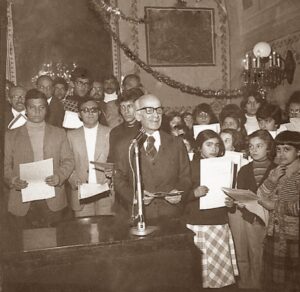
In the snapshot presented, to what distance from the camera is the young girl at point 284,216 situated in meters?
3.25

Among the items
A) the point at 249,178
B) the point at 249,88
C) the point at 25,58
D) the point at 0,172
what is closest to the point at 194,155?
the point at 249,178

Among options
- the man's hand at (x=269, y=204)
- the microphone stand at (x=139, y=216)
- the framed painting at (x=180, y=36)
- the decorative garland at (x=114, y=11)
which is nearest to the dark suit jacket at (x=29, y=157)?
the microphone stand at (x=139, y=216)

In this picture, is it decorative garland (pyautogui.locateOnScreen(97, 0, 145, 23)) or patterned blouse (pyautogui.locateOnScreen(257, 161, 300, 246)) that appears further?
A: decorative garland (pyautogui.locateOnScreen(97, 0, 145, 23))

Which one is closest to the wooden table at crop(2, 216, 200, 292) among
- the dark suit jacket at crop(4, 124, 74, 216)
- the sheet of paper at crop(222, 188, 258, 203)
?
the sheet of paper at crop(222, 188, 258, 203)

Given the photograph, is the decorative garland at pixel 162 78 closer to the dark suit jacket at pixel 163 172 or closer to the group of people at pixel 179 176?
the group of people at pixel 179 176

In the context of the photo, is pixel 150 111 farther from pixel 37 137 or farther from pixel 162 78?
pixel 162 78

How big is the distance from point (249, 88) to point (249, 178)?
423 cm

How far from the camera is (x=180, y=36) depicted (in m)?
8.92

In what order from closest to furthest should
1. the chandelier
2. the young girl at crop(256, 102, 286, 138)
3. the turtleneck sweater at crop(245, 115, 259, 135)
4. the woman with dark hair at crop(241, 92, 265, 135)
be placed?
the young girl at crop(256, 102, 286, 138)
the turtleneck sweater at crop(245, 115, 259, 135)
the woman with dark hair at crop(241, 92, 265, 135)
the chandelier

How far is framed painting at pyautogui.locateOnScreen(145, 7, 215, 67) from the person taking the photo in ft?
28.8

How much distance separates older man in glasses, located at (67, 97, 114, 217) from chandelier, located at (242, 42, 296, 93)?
3.50 m

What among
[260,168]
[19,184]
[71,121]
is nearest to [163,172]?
[260,168]

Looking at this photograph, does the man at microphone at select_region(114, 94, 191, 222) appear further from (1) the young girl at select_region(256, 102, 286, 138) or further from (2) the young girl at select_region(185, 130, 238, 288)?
(1) the young girl at select_region(256, 102, 286, 138)

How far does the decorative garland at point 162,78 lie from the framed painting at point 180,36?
0.34 m
